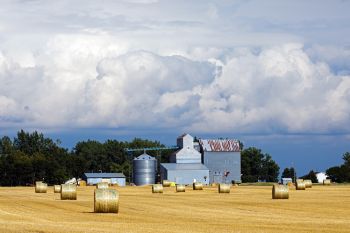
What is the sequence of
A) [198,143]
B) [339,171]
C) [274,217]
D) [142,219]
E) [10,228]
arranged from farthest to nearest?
[198,143]
[339,171]
[274,217]
[142,219]
[10,228]

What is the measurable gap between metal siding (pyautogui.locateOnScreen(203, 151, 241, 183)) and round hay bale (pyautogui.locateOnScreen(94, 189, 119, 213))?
465ft

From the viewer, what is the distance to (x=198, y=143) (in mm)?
182375

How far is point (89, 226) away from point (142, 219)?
563 cm

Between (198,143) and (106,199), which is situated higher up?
(198,143)

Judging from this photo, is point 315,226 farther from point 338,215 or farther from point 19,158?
point 19,158

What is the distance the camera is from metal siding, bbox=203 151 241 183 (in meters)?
178

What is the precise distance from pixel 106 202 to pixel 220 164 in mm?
143409

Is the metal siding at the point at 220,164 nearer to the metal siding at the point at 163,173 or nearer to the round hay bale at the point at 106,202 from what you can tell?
the metal siding at the point at 163,173

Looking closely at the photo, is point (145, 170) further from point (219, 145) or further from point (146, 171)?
point (219, 145)

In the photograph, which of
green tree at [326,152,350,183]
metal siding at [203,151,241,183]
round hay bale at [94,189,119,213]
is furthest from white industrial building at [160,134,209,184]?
round hay bale at [94,189,119,213]

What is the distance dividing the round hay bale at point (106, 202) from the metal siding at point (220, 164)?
142 m

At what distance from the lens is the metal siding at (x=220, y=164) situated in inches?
7028

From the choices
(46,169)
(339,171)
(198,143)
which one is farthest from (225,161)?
(46,169)

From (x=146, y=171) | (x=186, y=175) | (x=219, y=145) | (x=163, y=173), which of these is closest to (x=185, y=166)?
(x=186, y=175)
